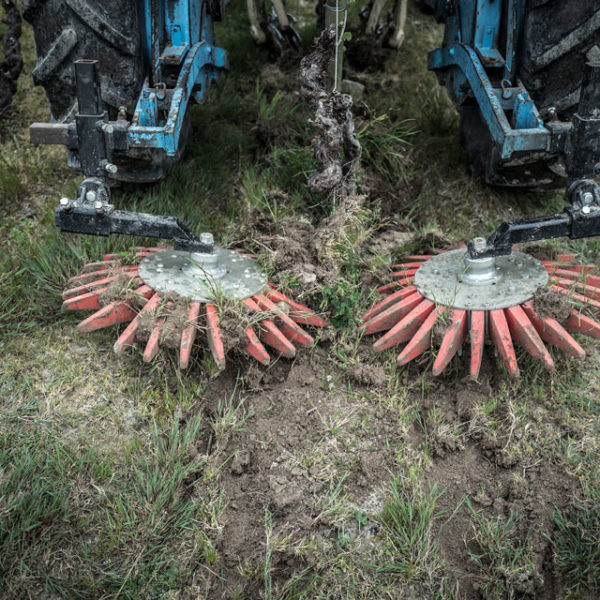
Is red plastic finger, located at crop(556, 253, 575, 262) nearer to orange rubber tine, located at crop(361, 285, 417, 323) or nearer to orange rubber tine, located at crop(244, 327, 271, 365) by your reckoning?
orange rubber tine, located at crop(361, 285, 417, 323)

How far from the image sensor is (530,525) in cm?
188

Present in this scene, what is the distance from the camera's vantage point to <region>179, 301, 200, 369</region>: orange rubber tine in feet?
6.87

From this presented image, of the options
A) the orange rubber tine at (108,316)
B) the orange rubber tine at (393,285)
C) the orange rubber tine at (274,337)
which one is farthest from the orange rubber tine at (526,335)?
the orange rubber tine at (108,316)

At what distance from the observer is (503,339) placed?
6.95ft

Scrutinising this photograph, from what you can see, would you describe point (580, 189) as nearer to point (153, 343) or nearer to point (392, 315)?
point (392, 315)

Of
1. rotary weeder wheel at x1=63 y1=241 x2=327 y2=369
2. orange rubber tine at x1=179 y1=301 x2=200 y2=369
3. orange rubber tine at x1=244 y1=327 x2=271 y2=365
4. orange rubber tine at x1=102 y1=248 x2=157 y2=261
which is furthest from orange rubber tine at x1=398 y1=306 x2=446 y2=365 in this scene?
orange rubber tine at x1=102 y1=248 x2=157 y2=261

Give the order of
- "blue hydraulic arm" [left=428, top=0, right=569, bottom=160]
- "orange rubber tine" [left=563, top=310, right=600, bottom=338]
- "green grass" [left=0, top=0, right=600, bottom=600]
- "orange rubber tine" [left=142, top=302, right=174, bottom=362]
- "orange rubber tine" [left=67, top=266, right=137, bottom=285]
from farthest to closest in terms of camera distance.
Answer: "orange rubber tine" [left=67, top=266, right=137, bottom=285]
"blue hydraulic arm" [left=428, top=0, right=569, bottom=160]
"orange rubber tine" [left=563, top=310, right=600, bottom=338]
"orange rubber tine" [left=142, top=302, right=174, bottom=362]
"green grass" [left=0, top=0, right=600, bottom=600]

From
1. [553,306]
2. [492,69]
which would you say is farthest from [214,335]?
[492,69]

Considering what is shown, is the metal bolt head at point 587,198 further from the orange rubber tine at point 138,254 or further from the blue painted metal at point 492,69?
the orange rubber tine at point 138,254

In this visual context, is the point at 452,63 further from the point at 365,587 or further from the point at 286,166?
the point at 365,587

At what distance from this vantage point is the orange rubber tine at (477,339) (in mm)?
2096

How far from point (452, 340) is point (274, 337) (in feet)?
1.78

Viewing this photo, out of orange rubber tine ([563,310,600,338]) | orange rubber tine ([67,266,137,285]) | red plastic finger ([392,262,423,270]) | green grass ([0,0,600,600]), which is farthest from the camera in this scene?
red plastic finger ([392,262,423,270])

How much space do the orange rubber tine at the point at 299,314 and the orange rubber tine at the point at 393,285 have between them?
10.6 inches
